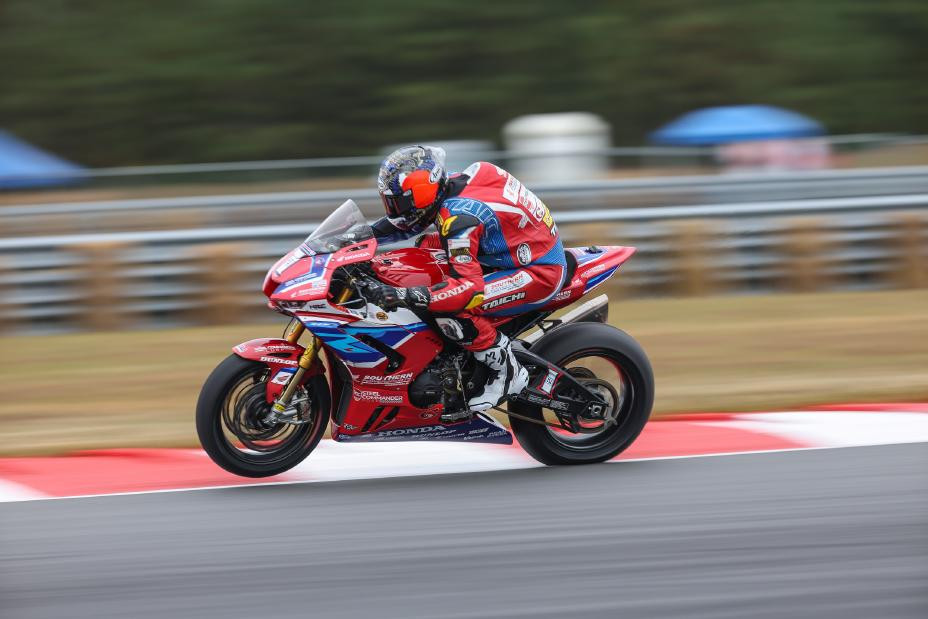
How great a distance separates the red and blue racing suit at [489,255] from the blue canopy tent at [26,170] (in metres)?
14.2

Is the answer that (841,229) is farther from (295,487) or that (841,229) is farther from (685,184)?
(295,487)

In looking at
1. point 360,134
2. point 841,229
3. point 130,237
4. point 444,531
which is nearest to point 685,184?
point 841,229

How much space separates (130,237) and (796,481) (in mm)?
7003

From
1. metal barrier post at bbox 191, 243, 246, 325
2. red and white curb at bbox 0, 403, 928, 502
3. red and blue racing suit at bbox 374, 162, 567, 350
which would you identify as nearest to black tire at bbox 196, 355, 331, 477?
red and white curb at bbox 0, 403, 928, 502

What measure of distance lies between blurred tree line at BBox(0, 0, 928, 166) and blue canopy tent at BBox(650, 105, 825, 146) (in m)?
8.41

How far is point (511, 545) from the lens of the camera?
15.5 ft

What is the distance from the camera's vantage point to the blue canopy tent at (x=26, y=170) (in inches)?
773

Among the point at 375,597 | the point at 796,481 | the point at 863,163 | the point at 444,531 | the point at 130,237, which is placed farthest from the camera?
the point at 863,163

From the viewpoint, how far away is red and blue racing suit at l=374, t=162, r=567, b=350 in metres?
5.52

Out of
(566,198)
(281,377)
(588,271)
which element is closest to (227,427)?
(281,377)

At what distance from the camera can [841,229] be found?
37.2 feet

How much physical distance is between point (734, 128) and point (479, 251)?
16940mm

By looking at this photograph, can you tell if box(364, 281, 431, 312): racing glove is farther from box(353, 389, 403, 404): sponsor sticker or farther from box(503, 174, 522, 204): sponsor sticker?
box(503, 174, 522, 204): sponsor sticker

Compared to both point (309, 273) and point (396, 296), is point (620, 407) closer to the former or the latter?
Answer: point (396, 296)
